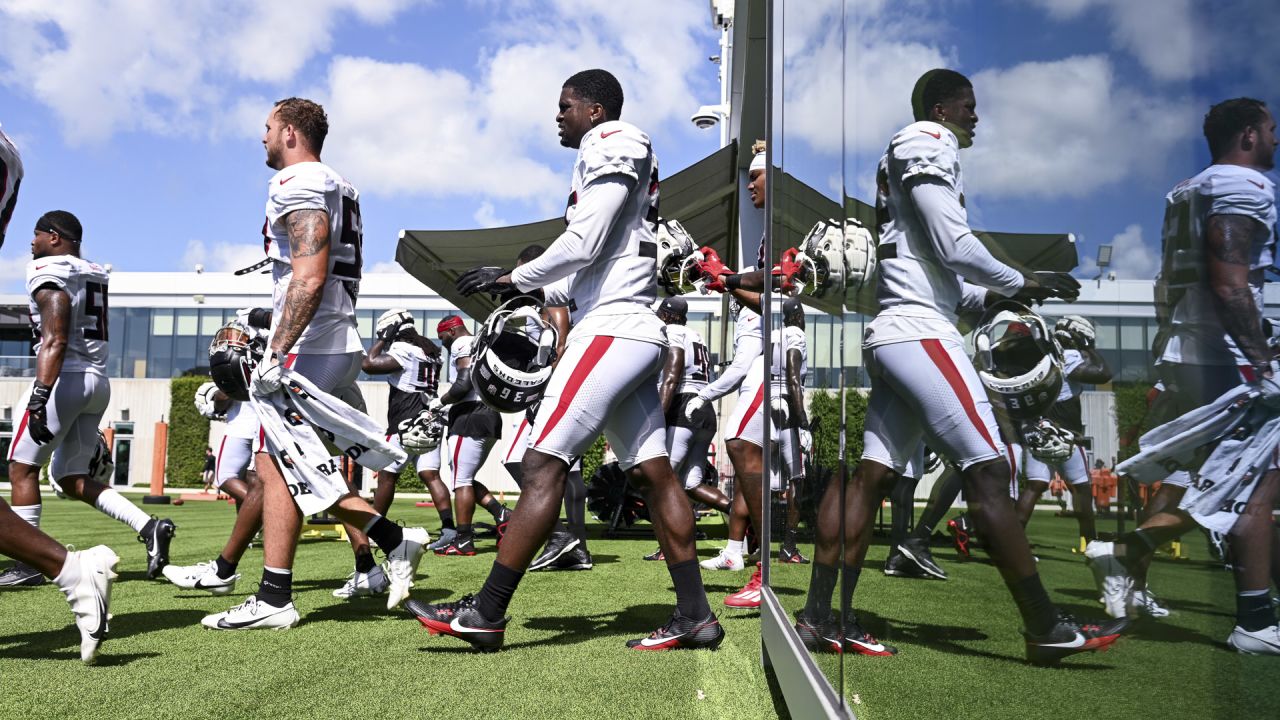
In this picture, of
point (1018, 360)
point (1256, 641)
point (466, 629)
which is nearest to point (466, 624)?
point (466, 629)

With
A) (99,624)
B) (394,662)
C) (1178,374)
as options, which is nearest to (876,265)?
(1178,374)

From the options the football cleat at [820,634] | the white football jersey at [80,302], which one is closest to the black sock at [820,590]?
the football cleat at [820,634]

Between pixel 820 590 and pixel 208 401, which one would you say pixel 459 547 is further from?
pixel 820 590

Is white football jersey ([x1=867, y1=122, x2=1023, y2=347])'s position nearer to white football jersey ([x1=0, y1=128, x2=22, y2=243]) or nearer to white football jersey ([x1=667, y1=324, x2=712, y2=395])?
white football jersey ([x1=0, y1=128, x2=22, y2=243])

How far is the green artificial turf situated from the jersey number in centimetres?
134

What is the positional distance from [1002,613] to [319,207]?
3564mm

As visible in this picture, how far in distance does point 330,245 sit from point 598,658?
199cm

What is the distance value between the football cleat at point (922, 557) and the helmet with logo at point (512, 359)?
2.45m

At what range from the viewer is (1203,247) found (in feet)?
1.71

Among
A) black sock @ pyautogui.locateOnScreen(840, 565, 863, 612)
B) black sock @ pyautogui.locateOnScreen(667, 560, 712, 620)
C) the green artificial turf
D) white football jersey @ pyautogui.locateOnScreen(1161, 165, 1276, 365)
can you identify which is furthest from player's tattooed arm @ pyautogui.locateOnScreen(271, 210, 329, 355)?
white football jersey @ pyautogui.locateOnScreen(1161, 165, 1276, 365)

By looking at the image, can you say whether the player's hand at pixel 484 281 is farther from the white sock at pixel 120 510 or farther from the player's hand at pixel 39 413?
the white sock at pixel 120 510

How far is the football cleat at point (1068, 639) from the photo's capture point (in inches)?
25.5

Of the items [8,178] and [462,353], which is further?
[462,353]

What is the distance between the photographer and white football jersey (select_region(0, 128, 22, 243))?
3098 millimetres
